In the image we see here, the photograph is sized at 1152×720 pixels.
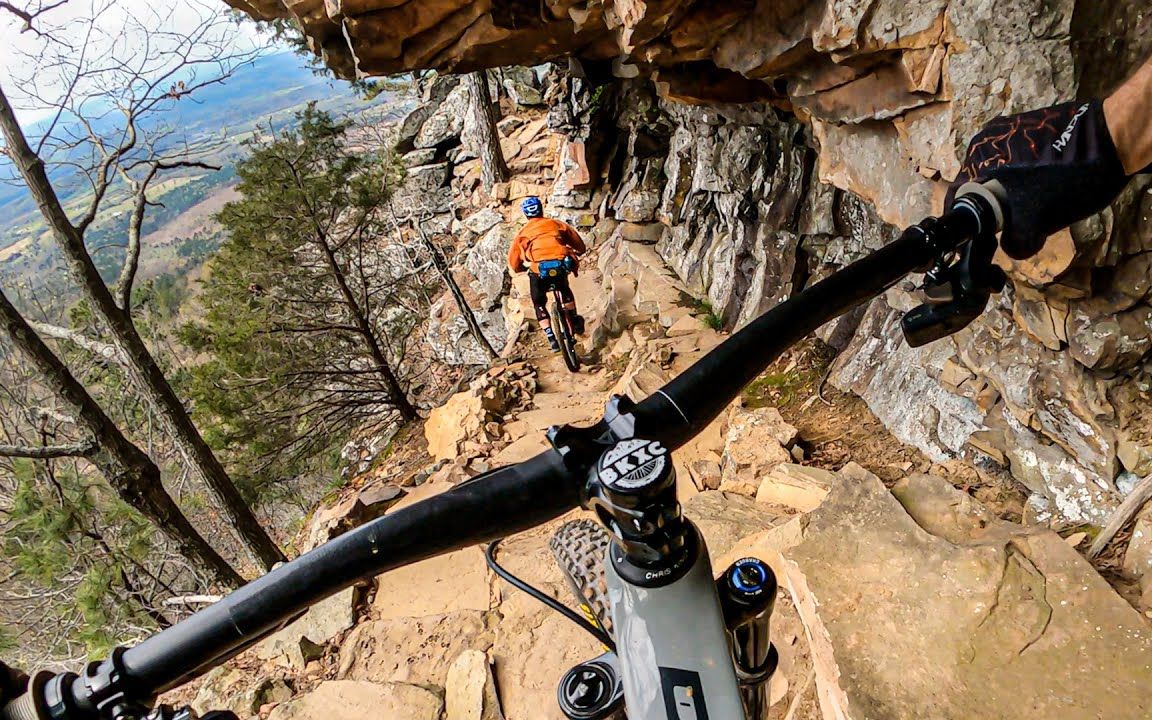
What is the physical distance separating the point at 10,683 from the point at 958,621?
9.90ft

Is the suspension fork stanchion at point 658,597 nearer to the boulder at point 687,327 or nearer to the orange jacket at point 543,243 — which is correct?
the boulder at point 687,327

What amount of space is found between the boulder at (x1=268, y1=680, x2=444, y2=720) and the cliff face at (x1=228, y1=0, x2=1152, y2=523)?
3995 millimetres

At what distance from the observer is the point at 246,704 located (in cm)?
390

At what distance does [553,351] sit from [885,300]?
5.72 meters

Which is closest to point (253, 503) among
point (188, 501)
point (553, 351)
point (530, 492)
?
point (188, 501)

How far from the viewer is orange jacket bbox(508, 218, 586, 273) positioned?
27.6 feet

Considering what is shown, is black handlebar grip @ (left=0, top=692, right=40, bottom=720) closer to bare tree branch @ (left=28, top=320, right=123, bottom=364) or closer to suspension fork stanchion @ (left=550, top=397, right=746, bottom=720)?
suspension fork stanchion @ (left=550, top=397, right=746, bottom=720)

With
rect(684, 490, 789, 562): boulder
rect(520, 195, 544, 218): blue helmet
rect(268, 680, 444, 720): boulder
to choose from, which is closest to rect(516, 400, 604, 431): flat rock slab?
rect(684, 490, 789, 562): boulder

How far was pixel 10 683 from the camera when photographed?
2.96 feet

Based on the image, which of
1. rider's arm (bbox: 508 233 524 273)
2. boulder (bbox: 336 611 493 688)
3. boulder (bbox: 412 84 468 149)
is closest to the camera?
boulder (bbox: 336 611 493 688)

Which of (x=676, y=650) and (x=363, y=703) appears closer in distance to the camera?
(x=676, y=650)

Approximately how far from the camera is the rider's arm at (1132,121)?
1.71 meters

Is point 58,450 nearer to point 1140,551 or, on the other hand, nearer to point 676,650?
point 676,650

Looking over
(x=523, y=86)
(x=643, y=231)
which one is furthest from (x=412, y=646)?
(x=523, y=86)
